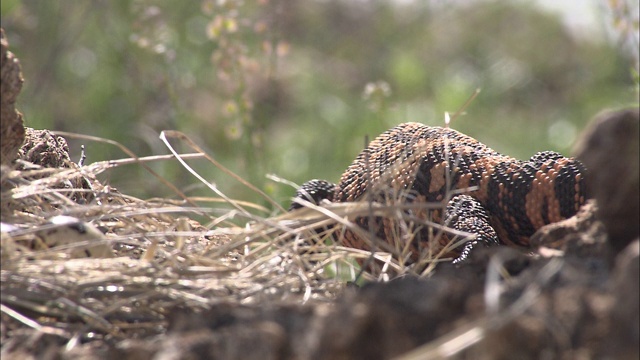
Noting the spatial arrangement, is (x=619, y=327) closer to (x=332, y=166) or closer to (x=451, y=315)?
(x=451, y=315)

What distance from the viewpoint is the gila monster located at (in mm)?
2627

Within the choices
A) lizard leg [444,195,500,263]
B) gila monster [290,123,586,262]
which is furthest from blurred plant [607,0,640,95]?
lizard leg [444,195,500,263]

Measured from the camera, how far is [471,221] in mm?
2662

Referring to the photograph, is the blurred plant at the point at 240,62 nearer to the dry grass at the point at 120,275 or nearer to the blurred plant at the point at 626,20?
the blurred plant at the point at 626,20

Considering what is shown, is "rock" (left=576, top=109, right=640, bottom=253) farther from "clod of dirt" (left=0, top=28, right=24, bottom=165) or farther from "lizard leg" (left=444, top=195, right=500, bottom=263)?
"clod of dirt" (left=0, top=28, right=24, bottom=165)

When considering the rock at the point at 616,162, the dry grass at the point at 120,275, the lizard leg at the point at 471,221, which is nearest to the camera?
the rock at the point at 616,162

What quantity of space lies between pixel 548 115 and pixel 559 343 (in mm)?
8798

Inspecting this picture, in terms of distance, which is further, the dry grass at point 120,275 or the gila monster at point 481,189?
the gila monster at point 481,189

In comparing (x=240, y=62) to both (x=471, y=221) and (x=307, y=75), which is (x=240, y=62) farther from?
(x=307, y=75)

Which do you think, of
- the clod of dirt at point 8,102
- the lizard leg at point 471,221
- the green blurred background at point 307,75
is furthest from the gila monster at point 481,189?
the clod of dirt at point 8,102

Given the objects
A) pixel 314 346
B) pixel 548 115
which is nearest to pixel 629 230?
pixel 314 346

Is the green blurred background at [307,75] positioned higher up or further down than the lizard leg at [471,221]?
further down

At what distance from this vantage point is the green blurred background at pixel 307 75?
5133mm

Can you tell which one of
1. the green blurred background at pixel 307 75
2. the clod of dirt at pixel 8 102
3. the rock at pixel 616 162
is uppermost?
the rock at pixel 616 162
